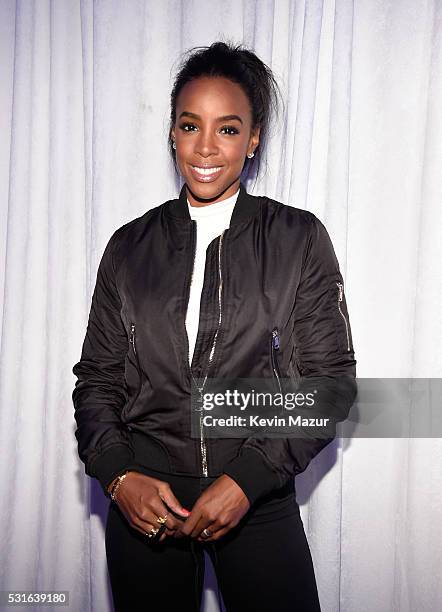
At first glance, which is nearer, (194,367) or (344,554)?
(194,367)

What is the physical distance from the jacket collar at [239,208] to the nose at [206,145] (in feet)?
0.43

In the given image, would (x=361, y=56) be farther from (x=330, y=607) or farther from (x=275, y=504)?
(x=330, y=607)

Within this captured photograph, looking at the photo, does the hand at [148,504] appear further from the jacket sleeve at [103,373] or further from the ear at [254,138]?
the ear at [254,138]

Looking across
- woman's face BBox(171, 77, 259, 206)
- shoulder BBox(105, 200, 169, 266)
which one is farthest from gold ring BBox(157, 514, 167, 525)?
woman's face BBox(171, 77, 259, 206)

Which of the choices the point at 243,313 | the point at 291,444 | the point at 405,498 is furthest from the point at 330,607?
the point at 243,313

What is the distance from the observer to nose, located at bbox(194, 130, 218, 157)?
1.31 meters

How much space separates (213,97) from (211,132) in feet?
0.23

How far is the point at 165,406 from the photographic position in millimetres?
1312

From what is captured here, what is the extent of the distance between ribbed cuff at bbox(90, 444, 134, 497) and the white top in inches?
12.5

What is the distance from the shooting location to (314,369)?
1281mm

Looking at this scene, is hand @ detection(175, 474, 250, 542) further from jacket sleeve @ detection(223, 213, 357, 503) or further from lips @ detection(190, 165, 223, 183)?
lips @ detection(190, 165, 223, 183)

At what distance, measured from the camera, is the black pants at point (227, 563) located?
1261 mm

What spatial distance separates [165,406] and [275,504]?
0.30 meters

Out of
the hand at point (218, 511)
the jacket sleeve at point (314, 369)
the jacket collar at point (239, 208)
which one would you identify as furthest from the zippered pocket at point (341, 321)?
the hand at point (218, 511)
